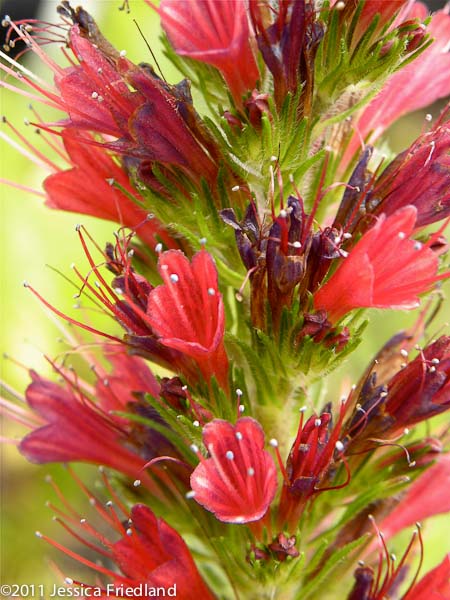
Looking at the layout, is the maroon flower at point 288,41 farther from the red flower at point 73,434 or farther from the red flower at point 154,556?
the red flower at point 154,556

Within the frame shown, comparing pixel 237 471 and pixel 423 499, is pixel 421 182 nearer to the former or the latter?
pixel 237 471

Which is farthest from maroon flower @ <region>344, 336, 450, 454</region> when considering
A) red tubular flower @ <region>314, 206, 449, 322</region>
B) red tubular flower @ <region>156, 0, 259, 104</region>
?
red tubular flower @ <region>156, 0, 259, 104</region>

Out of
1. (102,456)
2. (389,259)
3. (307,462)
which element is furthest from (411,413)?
(102,456)

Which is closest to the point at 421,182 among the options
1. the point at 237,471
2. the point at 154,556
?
the point at 237,471

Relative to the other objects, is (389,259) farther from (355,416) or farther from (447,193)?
(355,416)

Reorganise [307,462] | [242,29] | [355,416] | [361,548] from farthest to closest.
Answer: [361,548]
[355,416]
[307,462]
[242,29]

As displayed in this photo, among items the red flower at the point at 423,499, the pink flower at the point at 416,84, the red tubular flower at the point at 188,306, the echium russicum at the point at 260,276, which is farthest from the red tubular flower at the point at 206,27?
the red flower at the point at 423,499

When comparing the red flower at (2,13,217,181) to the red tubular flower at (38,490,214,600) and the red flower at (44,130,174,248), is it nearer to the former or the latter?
the red flower at (44,130,174,248)
